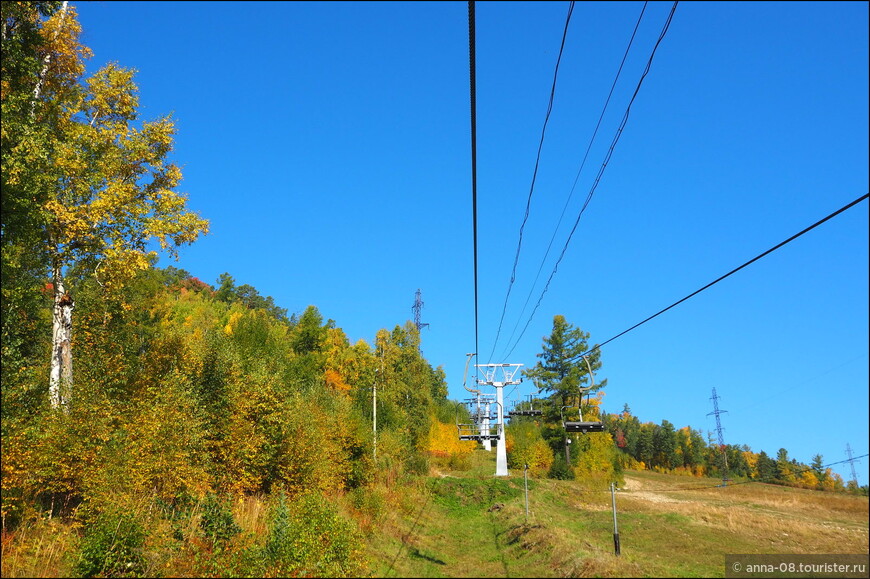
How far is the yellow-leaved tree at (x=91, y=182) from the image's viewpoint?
56.9ft

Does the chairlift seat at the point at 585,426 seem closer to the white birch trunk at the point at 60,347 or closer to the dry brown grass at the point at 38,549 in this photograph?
the white birch trunk at the point at 60,347

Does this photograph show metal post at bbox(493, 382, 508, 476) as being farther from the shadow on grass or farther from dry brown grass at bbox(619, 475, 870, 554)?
the shadow on grass

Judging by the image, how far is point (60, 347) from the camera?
17375 mm

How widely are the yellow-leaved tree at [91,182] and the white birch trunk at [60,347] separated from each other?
26 mm

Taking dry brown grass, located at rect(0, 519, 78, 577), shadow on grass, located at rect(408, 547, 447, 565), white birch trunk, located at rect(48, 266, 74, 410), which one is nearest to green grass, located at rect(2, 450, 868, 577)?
dry brown grass, located at rect(0, 519, 78, 577)

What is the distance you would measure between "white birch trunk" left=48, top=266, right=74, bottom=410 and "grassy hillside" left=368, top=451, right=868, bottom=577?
10.7 meters

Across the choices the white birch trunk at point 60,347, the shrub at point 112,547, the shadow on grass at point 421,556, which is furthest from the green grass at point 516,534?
the white birch trunk at point 60,347

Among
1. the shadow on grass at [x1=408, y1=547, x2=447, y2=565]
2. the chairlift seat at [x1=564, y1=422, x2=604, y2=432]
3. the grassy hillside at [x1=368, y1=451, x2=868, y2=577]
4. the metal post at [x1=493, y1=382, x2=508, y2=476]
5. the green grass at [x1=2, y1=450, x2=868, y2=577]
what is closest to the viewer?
the green grass at [x1=2, y1=450, x2=868, y2=577]

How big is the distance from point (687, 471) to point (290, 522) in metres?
143

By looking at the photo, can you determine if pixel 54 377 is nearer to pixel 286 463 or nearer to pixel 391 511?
pixel 286 463

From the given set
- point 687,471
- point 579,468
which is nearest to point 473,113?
point 579,468

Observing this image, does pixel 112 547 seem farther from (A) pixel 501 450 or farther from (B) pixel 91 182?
(A) pixel 501 450

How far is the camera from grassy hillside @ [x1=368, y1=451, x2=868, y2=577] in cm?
1652

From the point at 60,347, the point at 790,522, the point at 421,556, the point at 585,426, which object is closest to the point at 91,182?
the point at 60,347
